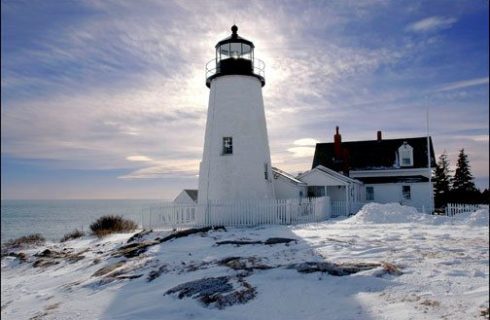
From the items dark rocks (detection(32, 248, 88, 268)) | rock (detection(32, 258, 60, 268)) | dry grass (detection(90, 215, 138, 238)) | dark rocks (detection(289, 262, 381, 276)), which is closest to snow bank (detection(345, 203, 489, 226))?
dark rocks (detection(289, 262, 381, 276))

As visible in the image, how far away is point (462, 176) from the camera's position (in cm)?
3581

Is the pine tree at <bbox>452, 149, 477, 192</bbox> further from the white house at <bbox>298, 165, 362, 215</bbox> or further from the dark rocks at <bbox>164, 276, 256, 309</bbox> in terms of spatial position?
the dark rocks at <bbox>164, 276, 256, 309</bbox>

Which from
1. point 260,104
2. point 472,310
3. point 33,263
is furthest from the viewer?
point 260,104

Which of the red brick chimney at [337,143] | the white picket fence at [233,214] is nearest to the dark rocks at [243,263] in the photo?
the white picket fence at [233,214]

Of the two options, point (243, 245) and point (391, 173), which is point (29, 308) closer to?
point (243, 245)

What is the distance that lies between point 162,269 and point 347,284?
5.55 meters

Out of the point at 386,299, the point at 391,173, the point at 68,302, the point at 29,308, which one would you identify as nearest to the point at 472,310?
the point at 386,299

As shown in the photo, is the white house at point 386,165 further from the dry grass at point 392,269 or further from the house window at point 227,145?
the dry grass at point 392,269

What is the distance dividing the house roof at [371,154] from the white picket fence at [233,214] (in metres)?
12.2

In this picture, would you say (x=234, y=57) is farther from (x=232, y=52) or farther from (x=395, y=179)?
(x=395, y=179)

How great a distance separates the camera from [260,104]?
20906 mm

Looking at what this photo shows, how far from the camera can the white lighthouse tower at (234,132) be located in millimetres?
19547

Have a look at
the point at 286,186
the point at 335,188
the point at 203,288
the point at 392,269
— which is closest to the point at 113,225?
the point at 286,186

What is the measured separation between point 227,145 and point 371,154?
16600 mm
